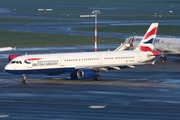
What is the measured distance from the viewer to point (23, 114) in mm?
55156

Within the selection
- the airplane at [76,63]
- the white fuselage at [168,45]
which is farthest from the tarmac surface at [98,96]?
the white fuselage at [168,45]

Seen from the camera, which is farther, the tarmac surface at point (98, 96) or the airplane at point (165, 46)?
the airplane at point (165, 46)

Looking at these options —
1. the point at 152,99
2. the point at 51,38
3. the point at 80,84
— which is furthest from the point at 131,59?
the point at 51,38

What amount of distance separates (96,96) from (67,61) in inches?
526

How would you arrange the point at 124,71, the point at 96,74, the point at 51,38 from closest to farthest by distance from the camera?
the point at 96,74 → the point at 124,71 → the point at 51,38

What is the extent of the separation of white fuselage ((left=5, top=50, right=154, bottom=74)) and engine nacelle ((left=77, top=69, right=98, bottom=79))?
130 cm

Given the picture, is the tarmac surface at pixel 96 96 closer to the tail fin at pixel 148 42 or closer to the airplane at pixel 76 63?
the airplane at pixel 76 63

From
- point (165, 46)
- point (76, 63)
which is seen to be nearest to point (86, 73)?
point (76, 63)

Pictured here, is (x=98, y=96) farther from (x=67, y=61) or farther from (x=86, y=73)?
(x=67, y=61)

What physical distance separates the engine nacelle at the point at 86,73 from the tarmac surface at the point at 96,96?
32.2 inches

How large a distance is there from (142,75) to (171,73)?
13.8 feet

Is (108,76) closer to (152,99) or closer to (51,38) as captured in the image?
(152,99)

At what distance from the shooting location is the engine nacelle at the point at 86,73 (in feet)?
253

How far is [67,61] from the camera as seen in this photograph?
78.3 m
